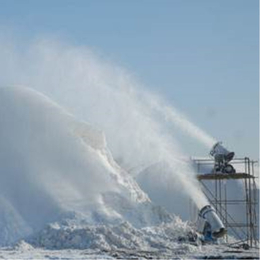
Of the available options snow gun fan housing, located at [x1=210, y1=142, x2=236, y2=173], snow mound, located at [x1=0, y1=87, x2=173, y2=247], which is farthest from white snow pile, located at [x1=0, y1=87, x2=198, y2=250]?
snow gun fan housing, located at [x1=210, y1=142, x2=236, y2=173]

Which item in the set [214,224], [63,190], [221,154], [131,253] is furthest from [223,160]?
[131,253]

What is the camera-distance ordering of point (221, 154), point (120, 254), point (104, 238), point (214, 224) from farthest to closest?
point (221, 154), point (214, 224), point (104, 238), point (120, 254)

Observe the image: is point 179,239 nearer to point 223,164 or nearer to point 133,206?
point 133,206

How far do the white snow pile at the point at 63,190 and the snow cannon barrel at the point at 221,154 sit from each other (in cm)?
475

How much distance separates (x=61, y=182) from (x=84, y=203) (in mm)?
2199

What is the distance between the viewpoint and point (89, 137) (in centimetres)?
4141

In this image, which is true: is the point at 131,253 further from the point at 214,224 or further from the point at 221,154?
the point at 221,154

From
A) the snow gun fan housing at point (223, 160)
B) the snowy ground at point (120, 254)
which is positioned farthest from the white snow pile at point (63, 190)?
the snow gun fan housing at point (223, 160)

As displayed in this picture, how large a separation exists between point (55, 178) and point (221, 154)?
389 inches

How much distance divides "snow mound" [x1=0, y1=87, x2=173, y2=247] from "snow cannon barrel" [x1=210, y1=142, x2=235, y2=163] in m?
4.79

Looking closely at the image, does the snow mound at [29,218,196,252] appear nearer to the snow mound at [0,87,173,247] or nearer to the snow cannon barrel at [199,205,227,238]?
the snow mound at [0,87,173,247]

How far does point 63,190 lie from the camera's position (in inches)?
1463

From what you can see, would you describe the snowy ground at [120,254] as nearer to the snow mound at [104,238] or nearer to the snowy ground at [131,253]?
the snowy ground at [131,253]

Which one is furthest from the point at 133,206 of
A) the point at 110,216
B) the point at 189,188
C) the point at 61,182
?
the point at 189,188
